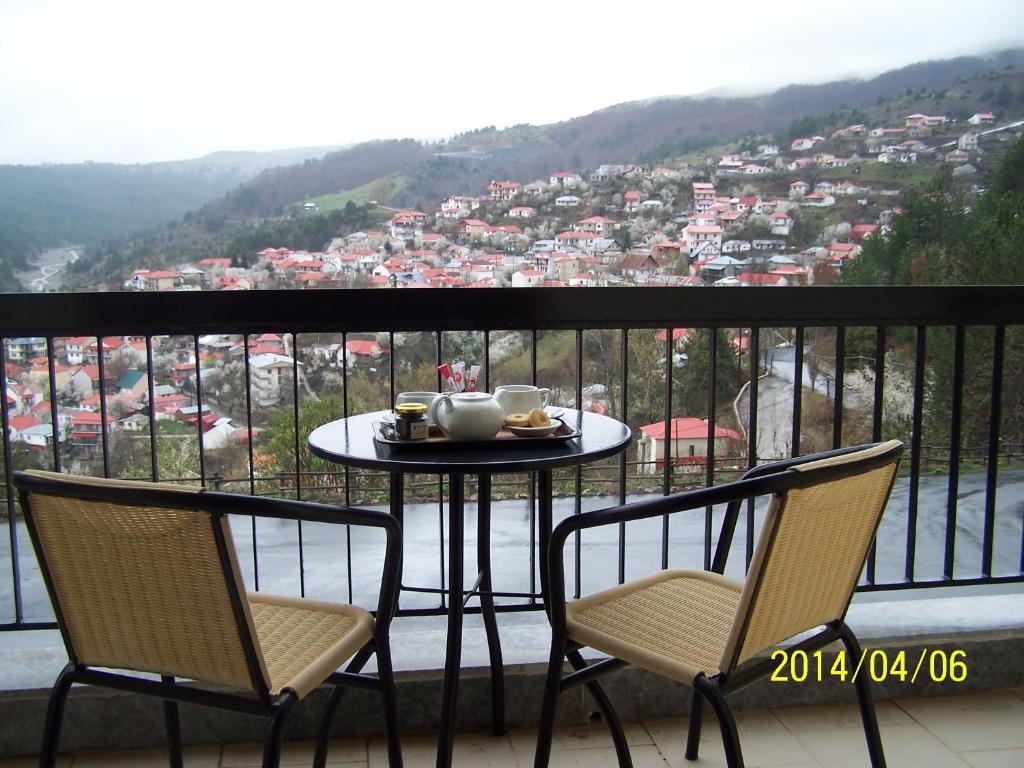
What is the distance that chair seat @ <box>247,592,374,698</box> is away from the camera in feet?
4.41

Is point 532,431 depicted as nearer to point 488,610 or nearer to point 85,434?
point 488,610

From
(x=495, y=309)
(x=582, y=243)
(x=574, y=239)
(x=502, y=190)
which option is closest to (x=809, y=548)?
(x=495, y=309)

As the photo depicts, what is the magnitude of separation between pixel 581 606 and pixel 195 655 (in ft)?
2.35

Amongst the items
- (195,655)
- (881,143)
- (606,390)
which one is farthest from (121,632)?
(881,143)

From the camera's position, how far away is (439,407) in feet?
5.72

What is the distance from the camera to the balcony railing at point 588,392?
83.0 inches

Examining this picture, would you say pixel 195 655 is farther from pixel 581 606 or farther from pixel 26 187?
pixel 26 187

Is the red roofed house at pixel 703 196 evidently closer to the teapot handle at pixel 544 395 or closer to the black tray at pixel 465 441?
the teapot handle at pixel 544 395

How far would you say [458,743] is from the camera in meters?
2.06

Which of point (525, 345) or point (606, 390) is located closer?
point (525, 345)

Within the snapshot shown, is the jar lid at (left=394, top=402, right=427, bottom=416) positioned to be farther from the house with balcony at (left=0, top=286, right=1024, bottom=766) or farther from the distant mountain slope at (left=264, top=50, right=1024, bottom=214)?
the distant mountain slope at (left=264, top=50, right=1024, bottom=214)

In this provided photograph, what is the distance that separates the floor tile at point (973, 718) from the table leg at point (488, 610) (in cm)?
109

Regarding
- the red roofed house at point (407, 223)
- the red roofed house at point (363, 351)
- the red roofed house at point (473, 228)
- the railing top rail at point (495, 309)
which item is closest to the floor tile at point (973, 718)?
the railing top rail at point (495, 309)

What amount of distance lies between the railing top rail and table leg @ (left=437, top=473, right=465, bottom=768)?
0.58 metres
